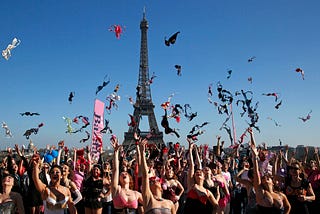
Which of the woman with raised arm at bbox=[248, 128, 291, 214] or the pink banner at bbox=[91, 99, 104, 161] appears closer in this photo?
the woman with raised arm at bbox=[248, 128, 291, 214]

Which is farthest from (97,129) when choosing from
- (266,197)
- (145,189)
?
(266,197)

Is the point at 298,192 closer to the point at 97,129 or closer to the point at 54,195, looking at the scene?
the point at 54,195

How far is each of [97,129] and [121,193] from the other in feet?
20.2

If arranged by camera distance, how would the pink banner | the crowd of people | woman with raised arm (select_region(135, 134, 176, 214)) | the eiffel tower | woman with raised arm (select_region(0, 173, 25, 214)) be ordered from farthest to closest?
1. the eiffel tower
2. the pink banner
3. the crowd of people
4. woman with raised arm (select_region(0, 173, 25, 214))
5. woman with raised arm (select_region(135, 134, 176, 214))

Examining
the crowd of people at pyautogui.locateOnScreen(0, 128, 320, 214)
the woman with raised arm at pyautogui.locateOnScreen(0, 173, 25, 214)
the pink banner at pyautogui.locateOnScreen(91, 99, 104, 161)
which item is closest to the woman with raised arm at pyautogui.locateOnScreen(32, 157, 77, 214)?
the crowd of people at pyautogui.locateOnScreen(0, 128, 320, 214)

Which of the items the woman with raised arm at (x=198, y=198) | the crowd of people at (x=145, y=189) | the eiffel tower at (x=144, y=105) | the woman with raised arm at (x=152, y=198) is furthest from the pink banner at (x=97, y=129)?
the eiffel tower at (x=144, y=105)

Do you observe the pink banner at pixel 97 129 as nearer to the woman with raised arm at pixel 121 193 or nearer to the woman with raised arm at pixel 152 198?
the woman with raised arm at pixel 121 193

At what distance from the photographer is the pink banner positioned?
36.7 ft

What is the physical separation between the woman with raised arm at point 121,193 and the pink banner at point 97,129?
5414 mm

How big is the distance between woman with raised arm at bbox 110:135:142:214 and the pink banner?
541 cm

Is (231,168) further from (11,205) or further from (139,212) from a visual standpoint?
(11,205)

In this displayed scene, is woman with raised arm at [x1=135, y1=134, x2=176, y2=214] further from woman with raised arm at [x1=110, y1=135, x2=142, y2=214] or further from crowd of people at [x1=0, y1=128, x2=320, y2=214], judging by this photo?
woman with raised arm at [x1=110, y1=135, x2=142, y2=214]

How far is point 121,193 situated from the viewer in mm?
5789

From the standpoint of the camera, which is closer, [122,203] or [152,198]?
[152,198]
